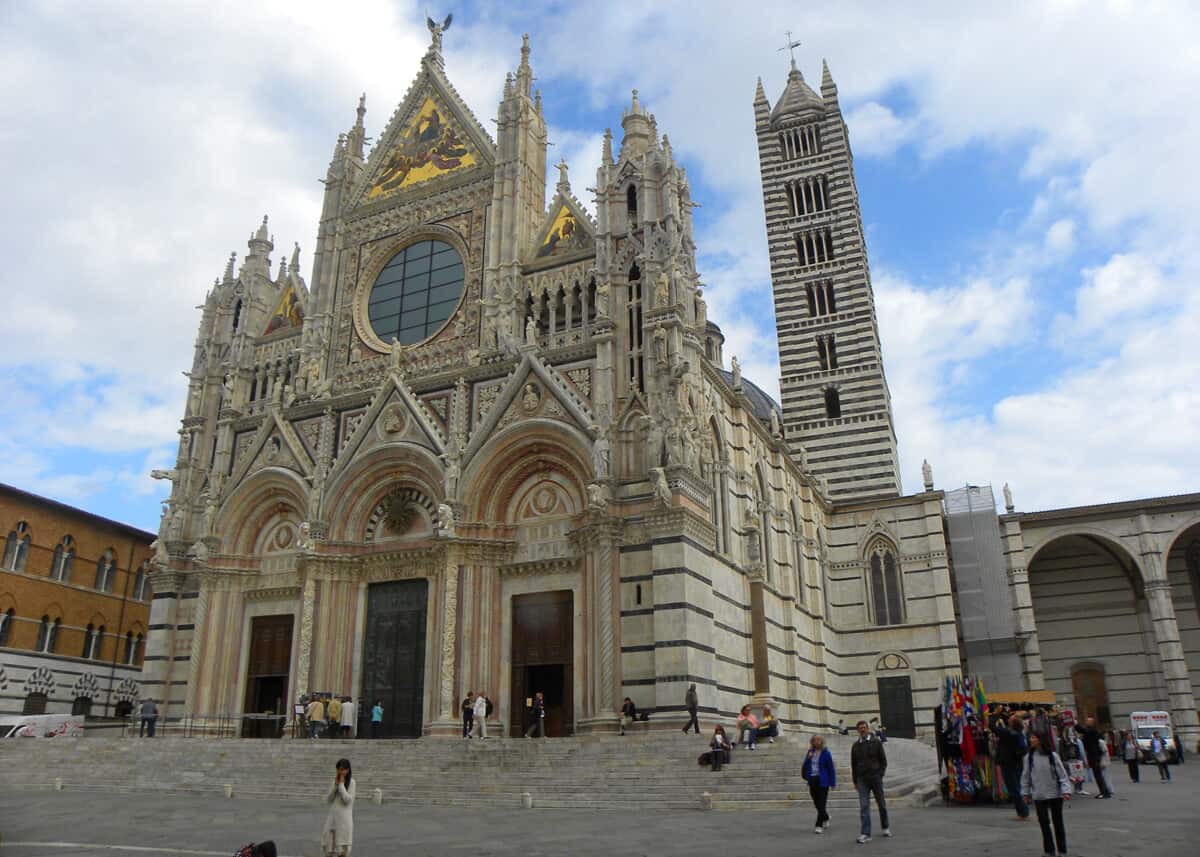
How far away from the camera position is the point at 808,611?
30.1 metres

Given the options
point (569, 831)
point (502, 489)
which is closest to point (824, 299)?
point (502, 489)

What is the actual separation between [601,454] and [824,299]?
23.5 meters

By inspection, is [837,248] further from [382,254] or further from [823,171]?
[382,254]

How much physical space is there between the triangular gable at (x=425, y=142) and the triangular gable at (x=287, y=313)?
3.79 meters

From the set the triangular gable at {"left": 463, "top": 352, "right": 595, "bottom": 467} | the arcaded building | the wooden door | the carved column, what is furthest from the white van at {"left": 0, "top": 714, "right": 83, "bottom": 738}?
the wooden door

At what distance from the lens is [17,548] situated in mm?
30953

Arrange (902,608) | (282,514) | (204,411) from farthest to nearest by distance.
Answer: (902,608), (204,411), (282,514)

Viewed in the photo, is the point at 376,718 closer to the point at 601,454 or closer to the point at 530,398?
the point at 601,454

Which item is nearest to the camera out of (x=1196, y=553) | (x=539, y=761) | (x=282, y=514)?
(x=539, y=761)

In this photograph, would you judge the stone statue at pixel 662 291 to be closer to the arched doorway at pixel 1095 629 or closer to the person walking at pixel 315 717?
the person walking at pixel 315 717

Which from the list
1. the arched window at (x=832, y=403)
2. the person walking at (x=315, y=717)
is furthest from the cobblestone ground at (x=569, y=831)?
the arched window at (x=832, y=403)

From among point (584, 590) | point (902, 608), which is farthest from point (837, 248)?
point (584, 590)

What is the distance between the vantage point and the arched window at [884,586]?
33.1 metres

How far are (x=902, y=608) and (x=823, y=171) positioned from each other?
2189 centimetres
